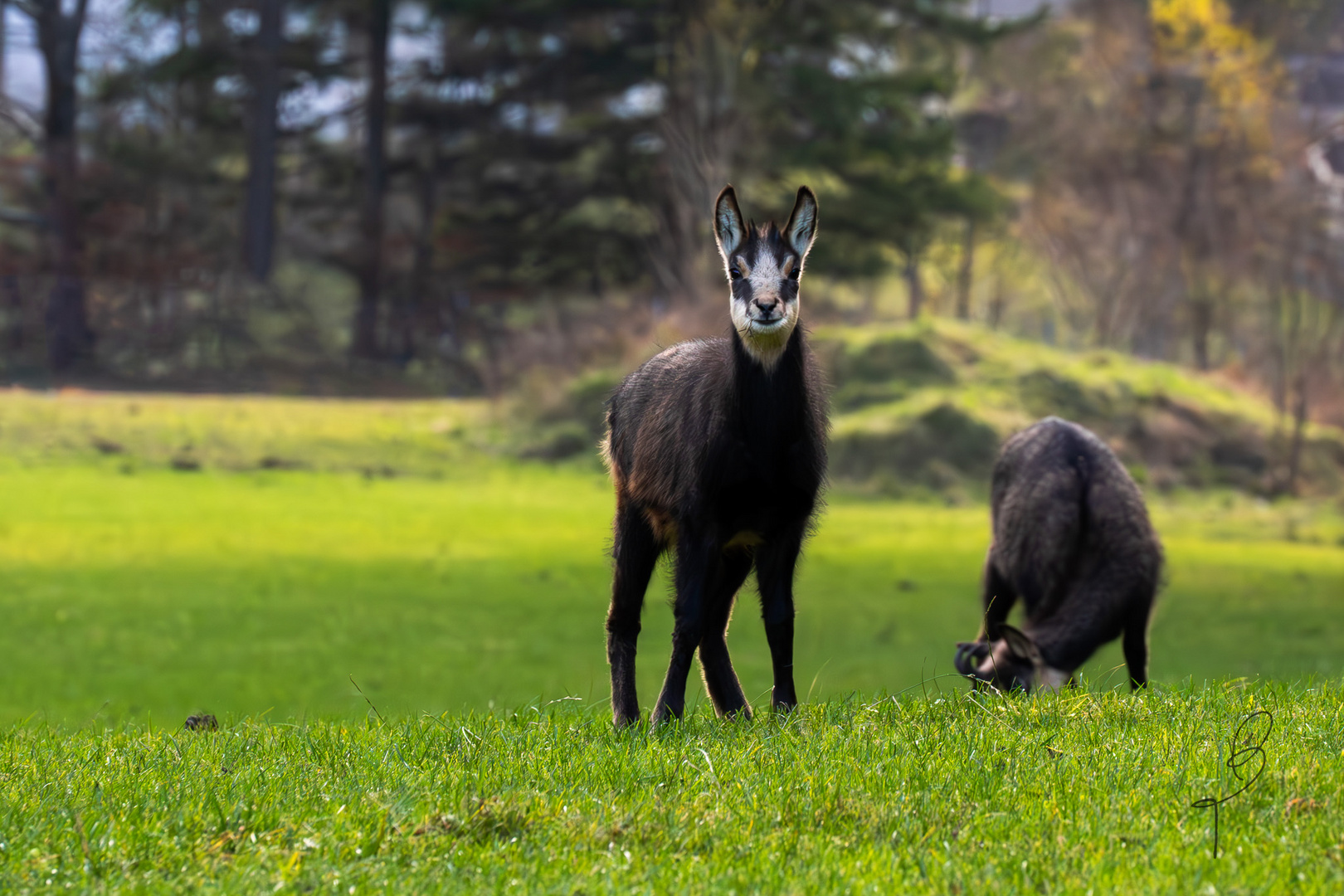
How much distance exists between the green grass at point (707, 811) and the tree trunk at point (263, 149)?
31825mm

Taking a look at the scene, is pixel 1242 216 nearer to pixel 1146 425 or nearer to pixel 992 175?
pixel 992 175

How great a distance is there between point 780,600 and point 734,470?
70cm

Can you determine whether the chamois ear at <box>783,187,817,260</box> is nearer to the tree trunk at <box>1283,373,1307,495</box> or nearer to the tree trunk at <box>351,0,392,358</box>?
the tree trunk at <box>1283,373,1307,495</box>

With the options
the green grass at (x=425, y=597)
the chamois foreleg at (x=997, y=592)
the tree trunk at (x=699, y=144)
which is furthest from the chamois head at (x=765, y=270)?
the tree trunk at (x=699, y=144)

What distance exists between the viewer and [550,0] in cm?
3048

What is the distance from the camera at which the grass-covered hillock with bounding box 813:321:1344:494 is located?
21609mm

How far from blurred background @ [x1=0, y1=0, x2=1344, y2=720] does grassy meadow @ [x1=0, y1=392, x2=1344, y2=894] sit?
0.12m

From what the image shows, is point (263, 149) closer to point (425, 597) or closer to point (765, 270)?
point (425, 597)

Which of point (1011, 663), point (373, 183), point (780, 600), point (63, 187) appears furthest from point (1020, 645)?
point (373, 183)

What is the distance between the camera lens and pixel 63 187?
106 feet

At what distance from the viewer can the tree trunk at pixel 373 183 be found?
35906 millimetres

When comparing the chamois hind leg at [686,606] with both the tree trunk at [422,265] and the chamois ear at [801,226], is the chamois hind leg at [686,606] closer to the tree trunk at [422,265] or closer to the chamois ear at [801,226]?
the chamois ear at [801,226]

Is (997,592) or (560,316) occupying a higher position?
(560,316)

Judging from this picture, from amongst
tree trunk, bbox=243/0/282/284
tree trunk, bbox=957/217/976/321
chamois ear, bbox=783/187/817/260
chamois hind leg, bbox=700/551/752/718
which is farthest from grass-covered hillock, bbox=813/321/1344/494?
tree trunk, bbox=957/217/976/321
